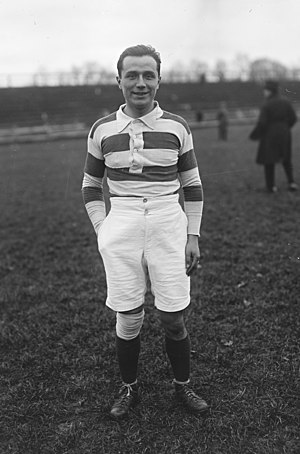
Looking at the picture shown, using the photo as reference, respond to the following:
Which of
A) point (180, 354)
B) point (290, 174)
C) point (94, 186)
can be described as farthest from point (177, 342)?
point (290, 174)

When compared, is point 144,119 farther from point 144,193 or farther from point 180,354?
point 180,354

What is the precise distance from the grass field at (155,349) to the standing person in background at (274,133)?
175 cm

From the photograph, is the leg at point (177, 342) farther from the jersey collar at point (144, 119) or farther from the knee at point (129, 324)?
the jersey collar at point (144, 119)

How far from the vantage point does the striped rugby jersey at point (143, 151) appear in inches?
94.1

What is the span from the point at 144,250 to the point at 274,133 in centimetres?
668

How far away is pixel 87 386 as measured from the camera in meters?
3.05

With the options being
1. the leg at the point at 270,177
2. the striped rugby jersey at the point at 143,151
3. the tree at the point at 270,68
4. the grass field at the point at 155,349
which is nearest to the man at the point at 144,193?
the striped rugby jersey at the point at 143,151

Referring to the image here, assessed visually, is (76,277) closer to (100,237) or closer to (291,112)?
(100,237)

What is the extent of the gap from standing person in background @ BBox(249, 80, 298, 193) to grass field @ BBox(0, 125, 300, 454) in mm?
1750

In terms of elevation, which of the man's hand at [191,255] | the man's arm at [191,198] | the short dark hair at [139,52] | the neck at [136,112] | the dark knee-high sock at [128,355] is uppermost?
the short dark hair at [139,52]

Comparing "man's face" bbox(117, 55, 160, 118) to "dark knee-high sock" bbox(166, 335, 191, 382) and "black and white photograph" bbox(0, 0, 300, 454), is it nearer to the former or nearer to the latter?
"black and white photograph" bbox(0, 0, 300, 454)

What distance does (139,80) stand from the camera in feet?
7.63

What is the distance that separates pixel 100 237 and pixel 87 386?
111 centimetres

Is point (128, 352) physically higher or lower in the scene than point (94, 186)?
lower
